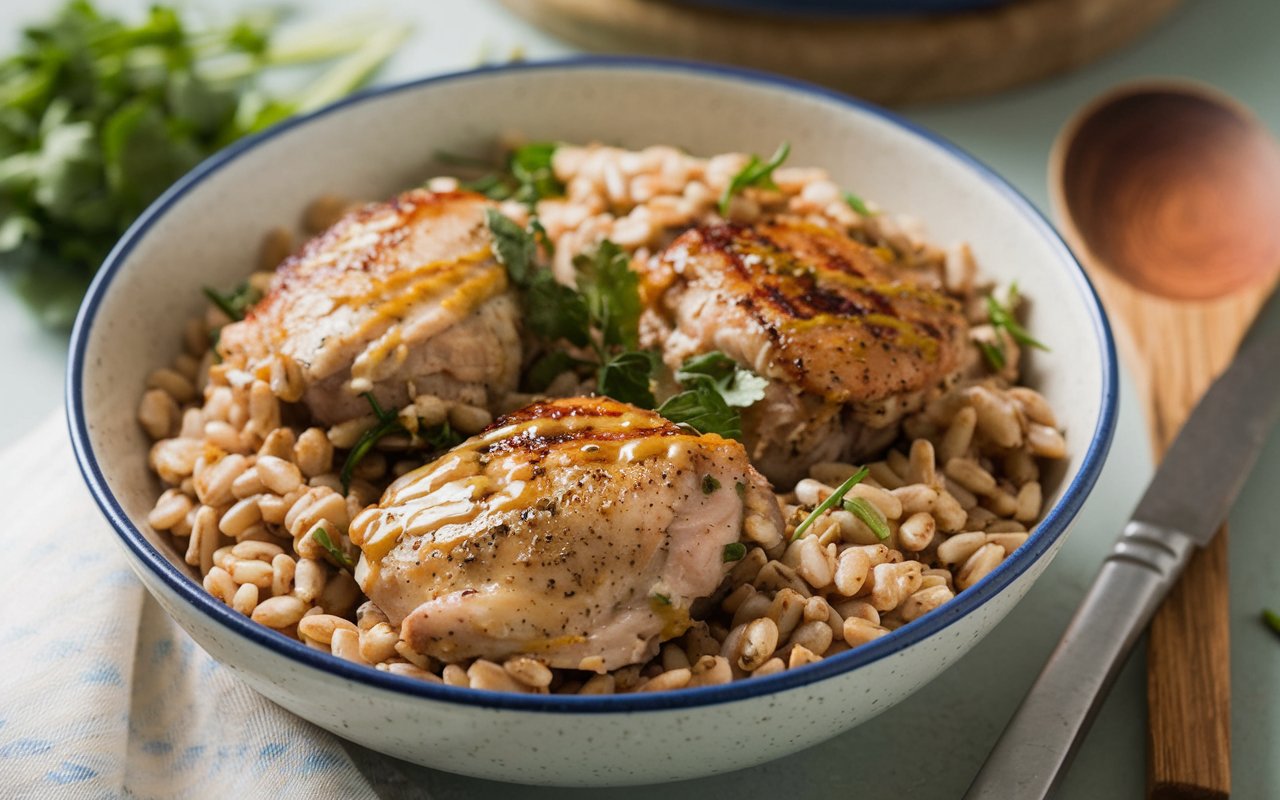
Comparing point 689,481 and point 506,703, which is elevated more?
point 689,481

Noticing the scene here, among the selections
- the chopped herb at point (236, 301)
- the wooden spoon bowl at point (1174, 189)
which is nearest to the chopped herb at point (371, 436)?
the chopped herb at point (236, 301)

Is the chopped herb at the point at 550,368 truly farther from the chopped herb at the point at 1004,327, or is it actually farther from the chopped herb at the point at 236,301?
the chopped herb at the point at 1004,327

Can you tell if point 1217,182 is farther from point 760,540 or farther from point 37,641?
point 37,641

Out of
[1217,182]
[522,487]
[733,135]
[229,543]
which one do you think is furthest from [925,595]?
[1217,182]

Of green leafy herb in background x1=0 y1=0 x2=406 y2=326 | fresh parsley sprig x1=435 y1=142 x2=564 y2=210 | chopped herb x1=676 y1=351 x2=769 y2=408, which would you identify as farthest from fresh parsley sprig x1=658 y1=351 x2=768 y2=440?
green leafy herb in background x1=0 y1=0 x2=406 y2=326

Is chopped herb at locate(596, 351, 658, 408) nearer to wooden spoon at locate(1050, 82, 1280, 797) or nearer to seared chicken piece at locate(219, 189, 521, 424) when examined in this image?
seared chicken piece at locate(219, 189, 521, 424)

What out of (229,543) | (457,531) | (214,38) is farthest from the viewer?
(214,38)

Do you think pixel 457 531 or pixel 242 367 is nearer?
pixel 457 531
